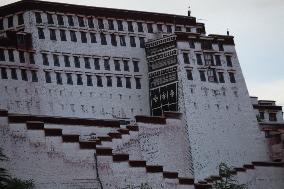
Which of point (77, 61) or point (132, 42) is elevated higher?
point (132, 42)

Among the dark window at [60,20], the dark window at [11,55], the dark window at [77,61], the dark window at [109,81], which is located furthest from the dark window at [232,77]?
the dark window at [11,55]

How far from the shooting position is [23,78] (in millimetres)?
105500

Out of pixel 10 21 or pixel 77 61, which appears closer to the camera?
pixel 77 61

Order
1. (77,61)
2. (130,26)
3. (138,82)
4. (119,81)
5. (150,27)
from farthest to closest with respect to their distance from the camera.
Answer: (150,27)
(130,26)
(138,82)
(119,81)
(77,61)

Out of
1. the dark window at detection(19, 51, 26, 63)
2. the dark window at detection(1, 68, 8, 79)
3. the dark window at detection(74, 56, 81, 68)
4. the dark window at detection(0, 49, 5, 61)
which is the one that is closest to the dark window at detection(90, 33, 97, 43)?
the dark window at detection(74, 56, 81, 68)

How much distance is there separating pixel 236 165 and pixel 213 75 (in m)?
9.81

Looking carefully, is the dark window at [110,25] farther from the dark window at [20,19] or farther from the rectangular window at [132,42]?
the dark window at [20,19]

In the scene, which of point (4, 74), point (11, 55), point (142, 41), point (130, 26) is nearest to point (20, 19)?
point (11, 55)

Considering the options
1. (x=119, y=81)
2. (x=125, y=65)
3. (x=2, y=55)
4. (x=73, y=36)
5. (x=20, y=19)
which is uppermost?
(x=20, y=19)

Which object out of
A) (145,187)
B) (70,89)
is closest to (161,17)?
(70,89)

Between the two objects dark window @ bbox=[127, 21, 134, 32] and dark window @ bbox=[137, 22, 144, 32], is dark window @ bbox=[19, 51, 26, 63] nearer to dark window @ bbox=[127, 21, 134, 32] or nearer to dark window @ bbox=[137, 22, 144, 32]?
dark window @ bbox=[127, 21, 134, 32]

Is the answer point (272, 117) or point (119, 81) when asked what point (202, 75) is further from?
point (272, 117)

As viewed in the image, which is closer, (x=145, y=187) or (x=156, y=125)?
(x=145, y=187)

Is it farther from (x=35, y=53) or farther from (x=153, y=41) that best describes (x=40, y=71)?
(x=153, y=41)
